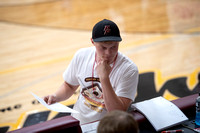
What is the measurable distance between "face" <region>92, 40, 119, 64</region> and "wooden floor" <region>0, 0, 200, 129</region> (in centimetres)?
215

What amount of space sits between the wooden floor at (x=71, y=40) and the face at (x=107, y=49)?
7.05 feet

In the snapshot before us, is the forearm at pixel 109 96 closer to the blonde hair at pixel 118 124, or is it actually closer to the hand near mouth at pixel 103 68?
the hand near mouth at pixel 103 68

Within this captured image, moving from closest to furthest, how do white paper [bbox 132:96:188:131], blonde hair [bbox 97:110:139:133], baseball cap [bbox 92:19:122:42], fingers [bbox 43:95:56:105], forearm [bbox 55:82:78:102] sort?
blonde hair [bbox 97:110:139:133]
white paper [bbox 132:96:188:131]
baseball cap [bbox 92:19:122:42]
fingers [bbox 43:95:56:105]
forearm [bbox 55:82:78:102]

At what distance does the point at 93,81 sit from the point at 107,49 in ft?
1.28

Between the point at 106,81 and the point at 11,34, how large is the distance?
5813 millimetres

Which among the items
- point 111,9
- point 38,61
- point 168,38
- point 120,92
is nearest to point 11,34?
point 38,61

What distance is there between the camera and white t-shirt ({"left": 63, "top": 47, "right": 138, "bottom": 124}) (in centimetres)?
232

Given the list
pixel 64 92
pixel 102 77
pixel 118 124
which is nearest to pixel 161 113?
pixel 102 77

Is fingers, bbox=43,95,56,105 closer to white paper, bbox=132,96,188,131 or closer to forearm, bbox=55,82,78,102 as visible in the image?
forearm, bbox=55,82,78,102

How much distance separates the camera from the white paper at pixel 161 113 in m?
2.04

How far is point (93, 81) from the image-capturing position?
2467 mm

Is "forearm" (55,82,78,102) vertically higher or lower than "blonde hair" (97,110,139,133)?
lower

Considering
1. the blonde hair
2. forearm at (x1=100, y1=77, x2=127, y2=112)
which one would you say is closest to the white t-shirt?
forearm at (x1=100, y1=77, x2=127, y2=112)

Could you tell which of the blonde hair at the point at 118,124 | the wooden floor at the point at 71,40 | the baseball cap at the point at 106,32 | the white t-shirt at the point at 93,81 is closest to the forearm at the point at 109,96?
the white t-shirt at the point at 93,81
